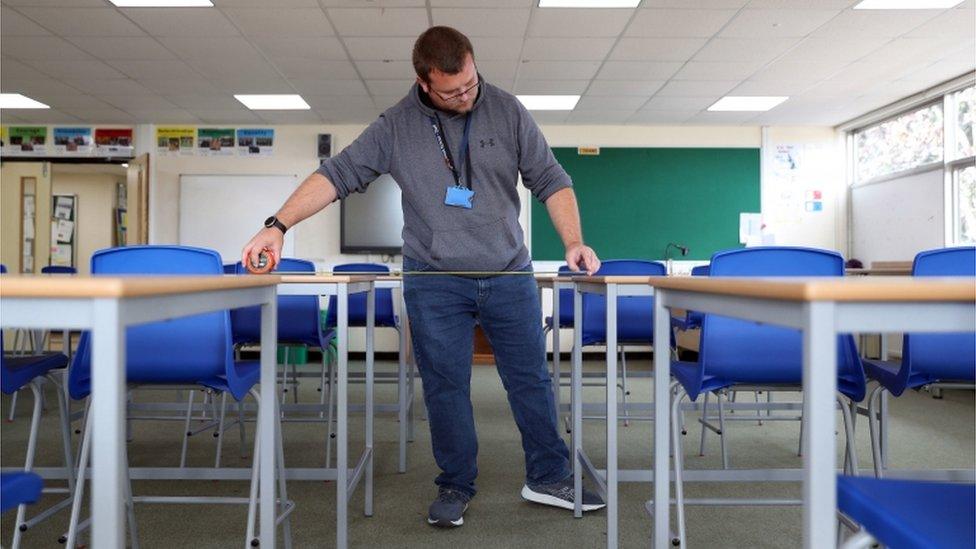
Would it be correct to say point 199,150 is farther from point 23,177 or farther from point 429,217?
point 429,217

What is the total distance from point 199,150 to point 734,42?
5.49m

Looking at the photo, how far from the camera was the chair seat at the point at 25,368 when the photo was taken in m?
1.76

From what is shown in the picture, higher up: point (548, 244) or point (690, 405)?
point (548, 244)

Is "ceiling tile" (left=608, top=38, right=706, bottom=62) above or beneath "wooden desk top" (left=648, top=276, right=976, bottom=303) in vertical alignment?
above

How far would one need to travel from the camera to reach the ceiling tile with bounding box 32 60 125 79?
5121 millimetres

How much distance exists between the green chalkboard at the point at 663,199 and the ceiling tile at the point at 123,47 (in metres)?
3.84

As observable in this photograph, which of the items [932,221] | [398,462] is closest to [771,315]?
[398,462]

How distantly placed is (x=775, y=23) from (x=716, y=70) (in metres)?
0.97

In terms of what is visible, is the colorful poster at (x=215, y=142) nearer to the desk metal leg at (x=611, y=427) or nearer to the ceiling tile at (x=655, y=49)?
the ceiling tile at (x=655, y=49)

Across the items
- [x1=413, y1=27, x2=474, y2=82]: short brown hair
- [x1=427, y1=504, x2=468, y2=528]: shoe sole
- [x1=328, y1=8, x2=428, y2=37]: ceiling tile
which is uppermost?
[x1=328, y1=8, x2=428, y2=37]: ceiling tile

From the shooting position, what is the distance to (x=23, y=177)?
24.4ft

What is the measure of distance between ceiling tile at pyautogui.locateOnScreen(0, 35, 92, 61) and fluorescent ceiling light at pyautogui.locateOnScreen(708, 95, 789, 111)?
541 cm

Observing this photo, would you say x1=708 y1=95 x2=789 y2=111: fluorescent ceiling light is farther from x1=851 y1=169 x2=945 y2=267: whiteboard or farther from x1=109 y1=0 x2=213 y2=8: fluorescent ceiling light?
x1=109 y1=0 x2=213 y2=8: fluorescent ceiling light

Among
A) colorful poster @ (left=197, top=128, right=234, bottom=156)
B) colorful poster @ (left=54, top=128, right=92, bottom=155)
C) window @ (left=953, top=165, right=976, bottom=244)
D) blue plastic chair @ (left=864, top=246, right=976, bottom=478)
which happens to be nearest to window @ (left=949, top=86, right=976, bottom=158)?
window @ (left=953, top=165, right=976, bottom=244)
